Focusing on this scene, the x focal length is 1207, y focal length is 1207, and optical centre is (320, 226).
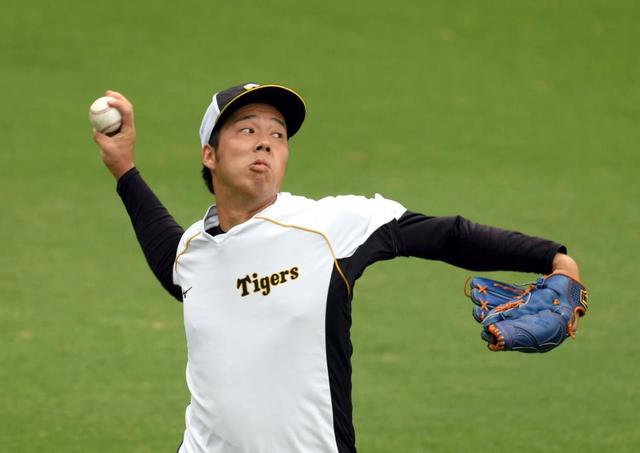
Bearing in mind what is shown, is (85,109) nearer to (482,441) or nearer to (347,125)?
(347,125)

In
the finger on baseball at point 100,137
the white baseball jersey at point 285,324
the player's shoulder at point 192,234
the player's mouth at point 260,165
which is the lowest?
the white baseball jersey at point 285,324

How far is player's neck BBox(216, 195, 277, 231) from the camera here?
391cm

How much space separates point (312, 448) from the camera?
146 inches

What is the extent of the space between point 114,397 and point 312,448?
4.38 m

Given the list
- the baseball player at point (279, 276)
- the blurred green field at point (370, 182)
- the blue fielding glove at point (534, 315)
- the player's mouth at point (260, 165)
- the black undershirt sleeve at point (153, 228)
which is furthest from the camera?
the blurred green field at point (370, 182)

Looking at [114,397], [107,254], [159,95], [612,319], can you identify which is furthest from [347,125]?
[114,397]

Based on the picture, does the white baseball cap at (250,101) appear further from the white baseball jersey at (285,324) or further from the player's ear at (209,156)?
the white baseball jersey at (285,324)

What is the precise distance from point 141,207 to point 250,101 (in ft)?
2.28

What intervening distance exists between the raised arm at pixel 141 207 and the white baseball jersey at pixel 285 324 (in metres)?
0.37

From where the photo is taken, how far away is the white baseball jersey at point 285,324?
3.70 m

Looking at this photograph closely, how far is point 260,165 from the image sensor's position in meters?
3.83

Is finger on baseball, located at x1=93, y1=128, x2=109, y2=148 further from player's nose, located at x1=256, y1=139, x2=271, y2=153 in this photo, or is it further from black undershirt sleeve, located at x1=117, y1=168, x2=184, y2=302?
player's nose, located at x1=256, y1=139, x2=271, y2=153

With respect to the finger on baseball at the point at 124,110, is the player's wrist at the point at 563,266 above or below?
below

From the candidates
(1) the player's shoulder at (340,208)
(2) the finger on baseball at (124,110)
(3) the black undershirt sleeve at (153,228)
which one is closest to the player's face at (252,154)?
(1) the player's shoulder at (340,208)
